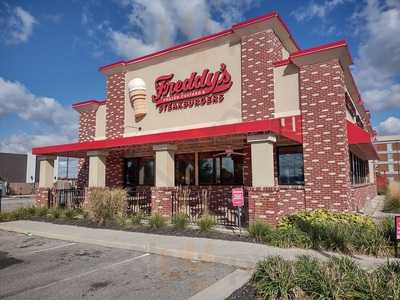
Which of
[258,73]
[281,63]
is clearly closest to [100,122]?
[258,73]

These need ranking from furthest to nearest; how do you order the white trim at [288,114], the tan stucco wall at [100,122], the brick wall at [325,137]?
1. the tan stucco wall at [100,122]
2. the white trim at [288,114]
3. the brick wall at [325,137]

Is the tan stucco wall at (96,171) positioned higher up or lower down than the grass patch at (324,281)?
higher up

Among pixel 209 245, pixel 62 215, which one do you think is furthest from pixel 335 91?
pixel 62 215

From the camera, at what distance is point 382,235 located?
7.90 m

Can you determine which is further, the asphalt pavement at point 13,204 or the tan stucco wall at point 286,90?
the asphalt pavement at point 13,204

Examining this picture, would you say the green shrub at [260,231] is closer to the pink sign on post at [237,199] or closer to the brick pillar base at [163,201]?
the pink sign on post at [237,199]

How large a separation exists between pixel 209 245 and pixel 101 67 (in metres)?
14.4

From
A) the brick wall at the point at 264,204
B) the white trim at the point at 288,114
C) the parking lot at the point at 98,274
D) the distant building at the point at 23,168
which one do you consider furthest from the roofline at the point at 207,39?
the distant building at the point at 23,168

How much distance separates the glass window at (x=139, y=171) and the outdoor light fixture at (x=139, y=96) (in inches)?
111

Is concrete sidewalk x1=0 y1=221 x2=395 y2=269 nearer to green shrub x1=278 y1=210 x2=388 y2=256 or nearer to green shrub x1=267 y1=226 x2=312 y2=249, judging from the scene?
green shrub x1=267 y1=226 x2=312 y2=249

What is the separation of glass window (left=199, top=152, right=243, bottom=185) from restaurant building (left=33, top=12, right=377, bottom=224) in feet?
0.17

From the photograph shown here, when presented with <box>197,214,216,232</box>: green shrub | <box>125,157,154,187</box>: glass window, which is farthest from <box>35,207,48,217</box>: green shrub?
<box>197,214,216,232</box>: green shrub

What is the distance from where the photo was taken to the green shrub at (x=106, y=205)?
12764mm

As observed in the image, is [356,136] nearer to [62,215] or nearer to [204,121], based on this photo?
[204,121]
